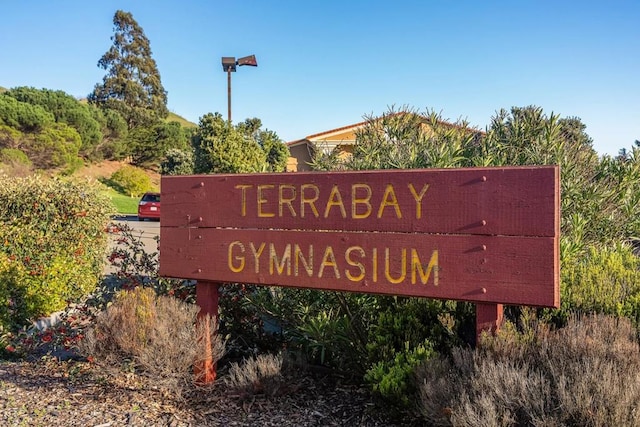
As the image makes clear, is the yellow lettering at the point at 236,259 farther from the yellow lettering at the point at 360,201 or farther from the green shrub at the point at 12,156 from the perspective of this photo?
the green shrub at the point at 12,156

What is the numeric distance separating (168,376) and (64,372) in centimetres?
124

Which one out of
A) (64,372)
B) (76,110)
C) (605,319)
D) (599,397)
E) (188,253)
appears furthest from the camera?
(76,110)

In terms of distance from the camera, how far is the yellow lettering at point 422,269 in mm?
3244

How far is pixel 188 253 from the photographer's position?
13.1 ft

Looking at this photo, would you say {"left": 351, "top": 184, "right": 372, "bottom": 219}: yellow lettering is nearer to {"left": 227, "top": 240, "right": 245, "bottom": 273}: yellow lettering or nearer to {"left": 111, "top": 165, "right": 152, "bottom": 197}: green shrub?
{"left": 227, "top": 240, "right": 245, "bottom": 273}: yellow lettering

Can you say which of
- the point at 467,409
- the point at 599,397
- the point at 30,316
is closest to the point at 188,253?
the point at 467,409

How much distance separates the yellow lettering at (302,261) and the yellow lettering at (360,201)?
390 mm

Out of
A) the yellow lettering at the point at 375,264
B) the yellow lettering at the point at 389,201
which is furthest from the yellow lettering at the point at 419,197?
the yellow lettering at the point at 375,264

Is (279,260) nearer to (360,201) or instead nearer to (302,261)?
(302,261)

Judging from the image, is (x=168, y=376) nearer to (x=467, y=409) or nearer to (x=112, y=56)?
(x=467, y=409)

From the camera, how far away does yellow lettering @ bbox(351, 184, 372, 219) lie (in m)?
3.44

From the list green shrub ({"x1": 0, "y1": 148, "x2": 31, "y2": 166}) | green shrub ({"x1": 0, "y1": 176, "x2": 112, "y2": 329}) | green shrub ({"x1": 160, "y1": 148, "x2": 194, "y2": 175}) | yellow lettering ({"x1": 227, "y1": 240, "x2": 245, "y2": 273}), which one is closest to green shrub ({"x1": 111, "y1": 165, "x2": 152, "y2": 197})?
green shrub ({"x1": 160, "y1": 148, "x2": 194, "y2": 175})

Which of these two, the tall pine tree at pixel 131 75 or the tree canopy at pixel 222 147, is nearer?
the tree canopy at pixel 222 147

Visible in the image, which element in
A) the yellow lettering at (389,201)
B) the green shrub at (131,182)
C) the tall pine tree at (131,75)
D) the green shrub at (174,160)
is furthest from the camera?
the tall pine tree at (131,75)
